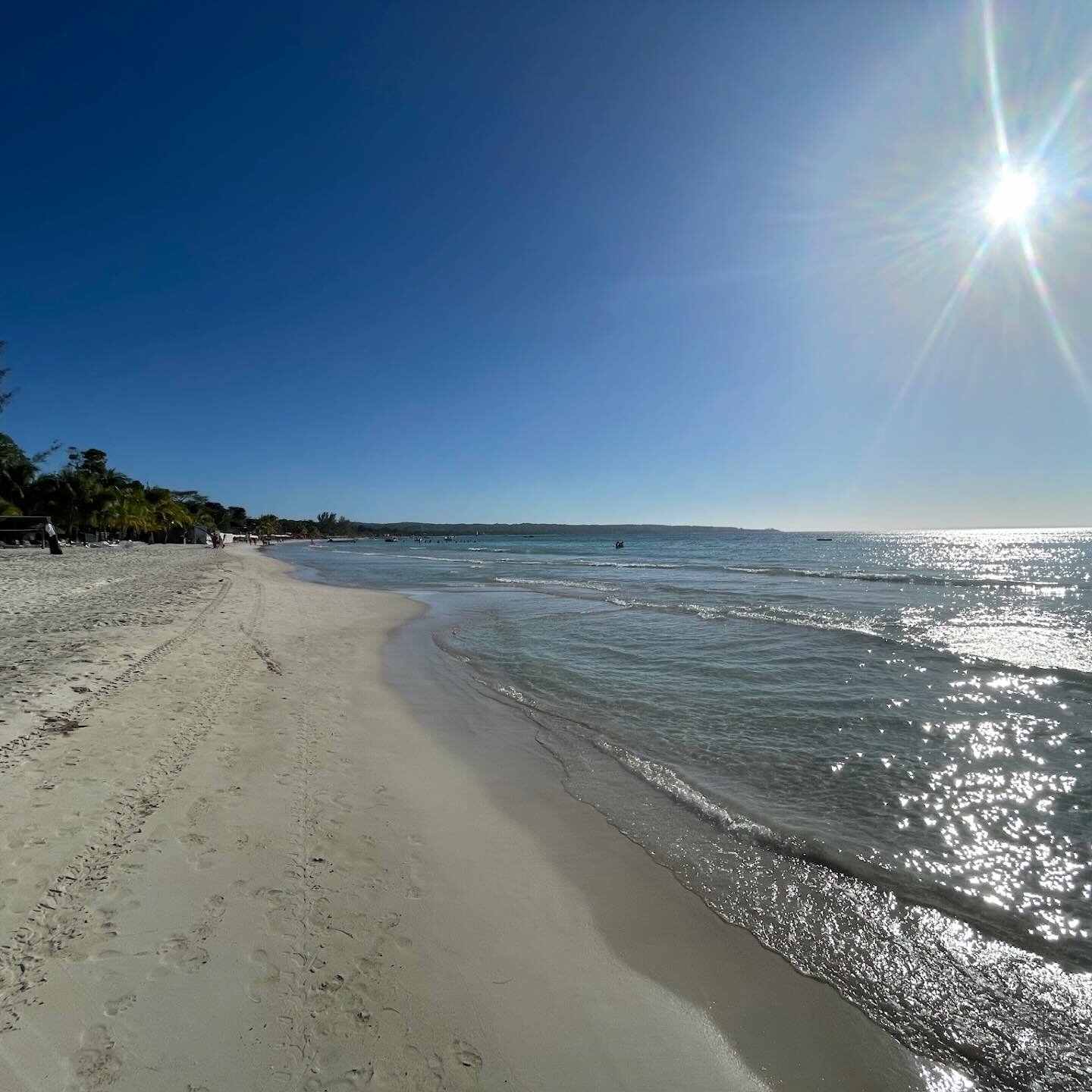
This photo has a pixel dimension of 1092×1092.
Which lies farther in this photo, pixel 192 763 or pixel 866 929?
pixel 192 763

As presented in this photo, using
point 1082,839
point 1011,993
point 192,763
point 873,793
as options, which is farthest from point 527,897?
point 1082,839

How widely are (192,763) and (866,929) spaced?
239 inches

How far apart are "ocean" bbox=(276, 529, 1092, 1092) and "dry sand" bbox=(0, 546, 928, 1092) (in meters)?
0.50

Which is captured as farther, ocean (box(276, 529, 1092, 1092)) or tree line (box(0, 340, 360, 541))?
tree line (box(0, 340, 360, 541))

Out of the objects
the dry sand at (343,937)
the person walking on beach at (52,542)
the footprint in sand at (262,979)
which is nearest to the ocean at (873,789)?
the dry sand at (343,937)

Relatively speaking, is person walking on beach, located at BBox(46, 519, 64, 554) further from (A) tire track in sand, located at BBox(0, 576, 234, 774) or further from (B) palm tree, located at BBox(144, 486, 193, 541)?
(B) palm tree, located at BBox(144, 486, 193, 541)

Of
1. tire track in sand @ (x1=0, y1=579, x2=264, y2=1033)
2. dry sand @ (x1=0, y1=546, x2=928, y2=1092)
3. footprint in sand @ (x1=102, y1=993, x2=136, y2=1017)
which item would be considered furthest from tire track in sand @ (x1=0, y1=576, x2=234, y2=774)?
footprint in sand @ (x1=102, y1=993, x2=136, y2=1017)

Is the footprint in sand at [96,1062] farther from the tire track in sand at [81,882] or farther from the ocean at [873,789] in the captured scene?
the ocean at [873,789]

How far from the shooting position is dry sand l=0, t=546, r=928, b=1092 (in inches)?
98.7

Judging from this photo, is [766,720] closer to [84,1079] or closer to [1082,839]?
[1082,839]

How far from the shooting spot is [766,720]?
789 centimetres

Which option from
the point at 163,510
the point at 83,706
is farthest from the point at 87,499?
the point at 83,706

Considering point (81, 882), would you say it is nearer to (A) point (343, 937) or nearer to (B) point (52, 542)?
(A) point (343, 937)

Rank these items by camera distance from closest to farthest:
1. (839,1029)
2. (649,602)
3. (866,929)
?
(839,1029) < (866,929) < (649,602)
